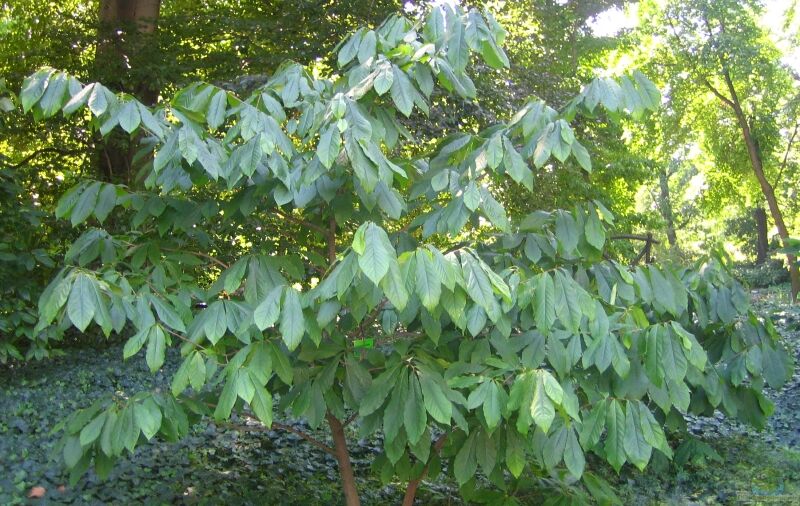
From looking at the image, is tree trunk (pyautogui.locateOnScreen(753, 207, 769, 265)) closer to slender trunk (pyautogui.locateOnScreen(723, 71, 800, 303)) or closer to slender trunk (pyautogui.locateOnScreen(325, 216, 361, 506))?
slender trunk (pyautogui.locateOnScreen(723, 71, 800, 303))

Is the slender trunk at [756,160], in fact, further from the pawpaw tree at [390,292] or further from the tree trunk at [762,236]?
the pawpaw tree at [390,292]

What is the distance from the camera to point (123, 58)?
770 cm

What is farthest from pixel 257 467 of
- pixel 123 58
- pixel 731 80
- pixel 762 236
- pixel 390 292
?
pixel 762 236

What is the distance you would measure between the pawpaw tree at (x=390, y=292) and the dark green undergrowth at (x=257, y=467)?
1.18m

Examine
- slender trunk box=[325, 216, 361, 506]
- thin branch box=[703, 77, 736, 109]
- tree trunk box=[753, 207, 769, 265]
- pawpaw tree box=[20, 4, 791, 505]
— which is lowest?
tree trunk box=[753, 207, 769, 265]

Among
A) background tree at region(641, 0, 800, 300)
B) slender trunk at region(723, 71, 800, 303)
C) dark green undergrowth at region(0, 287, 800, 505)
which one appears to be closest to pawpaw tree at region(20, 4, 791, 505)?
dark green undergrowth at region(0, 287, 800, 505)

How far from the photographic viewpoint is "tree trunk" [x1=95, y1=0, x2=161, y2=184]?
7461 mm

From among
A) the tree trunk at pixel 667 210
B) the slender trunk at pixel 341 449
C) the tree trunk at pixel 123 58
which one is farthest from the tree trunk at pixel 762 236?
the slender trunk at pixel 341 449

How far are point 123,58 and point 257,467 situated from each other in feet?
15.6

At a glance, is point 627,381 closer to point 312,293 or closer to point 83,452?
point 312,293

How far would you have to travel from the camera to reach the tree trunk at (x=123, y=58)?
7.46 metres

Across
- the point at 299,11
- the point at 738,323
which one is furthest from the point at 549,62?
the point at 738,323

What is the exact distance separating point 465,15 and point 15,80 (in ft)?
21.2

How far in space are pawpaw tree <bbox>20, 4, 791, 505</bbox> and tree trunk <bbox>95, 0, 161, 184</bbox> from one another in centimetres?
466
